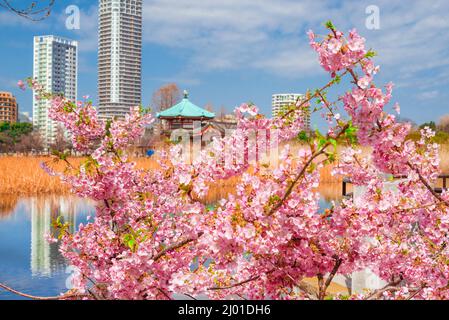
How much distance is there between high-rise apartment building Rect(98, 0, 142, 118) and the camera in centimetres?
3556

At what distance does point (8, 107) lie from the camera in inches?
2842

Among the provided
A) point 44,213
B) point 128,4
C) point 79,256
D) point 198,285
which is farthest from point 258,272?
point 128,4

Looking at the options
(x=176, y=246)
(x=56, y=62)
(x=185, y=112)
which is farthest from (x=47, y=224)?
(x=56, y=62)

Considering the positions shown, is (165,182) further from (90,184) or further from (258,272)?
(258,272)

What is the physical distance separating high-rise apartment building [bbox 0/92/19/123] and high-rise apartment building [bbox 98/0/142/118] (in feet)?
121

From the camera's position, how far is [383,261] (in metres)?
2.73

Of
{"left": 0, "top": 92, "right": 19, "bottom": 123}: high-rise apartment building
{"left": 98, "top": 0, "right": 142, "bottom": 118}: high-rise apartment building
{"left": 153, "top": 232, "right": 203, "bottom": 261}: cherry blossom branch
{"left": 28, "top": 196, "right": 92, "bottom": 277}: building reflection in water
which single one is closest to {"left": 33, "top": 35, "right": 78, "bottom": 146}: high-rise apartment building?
{"left": 98, "top": 0, "right": 142, "bottom": 118}: high-rise apartment building

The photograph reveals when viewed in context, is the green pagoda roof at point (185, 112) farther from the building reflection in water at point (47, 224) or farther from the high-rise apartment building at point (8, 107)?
the high-rise apartment building at point (8, 107)

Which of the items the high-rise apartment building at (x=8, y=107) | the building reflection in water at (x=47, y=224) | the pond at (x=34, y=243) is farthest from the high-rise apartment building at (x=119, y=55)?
the high-rise apartment building at (x=8, y=107)

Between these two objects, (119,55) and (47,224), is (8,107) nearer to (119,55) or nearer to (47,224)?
(119,55)

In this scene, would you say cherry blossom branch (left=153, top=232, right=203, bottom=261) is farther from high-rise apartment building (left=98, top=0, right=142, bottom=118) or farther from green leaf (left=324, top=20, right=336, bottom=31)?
high-rise apartment building (left=98, top=0, right=142, bottom=118)

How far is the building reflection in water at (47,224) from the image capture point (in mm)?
9292

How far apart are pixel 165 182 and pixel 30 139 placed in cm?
4532

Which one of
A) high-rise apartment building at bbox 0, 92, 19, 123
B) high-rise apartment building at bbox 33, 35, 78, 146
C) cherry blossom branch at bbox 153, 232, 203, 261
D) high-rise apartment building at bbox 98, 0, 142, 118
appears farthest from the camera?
high-rise apartment building at bbox 0, 92, 19, 123
